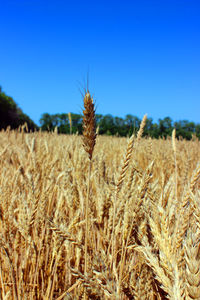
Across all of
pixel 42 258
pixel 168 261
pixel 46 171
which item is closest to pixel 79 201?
pixel 42 258

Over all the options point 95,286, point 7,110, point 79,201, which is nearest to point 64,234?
point 95,286

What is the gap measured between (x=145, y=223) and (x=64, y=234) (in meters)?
0.27

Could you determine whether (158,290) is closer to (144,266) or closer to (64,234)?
(144,266)

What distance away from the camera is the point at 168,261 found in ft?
1.44

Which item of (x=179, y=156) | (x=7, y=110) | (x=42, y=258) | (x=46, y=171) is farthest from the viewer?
(x=7, y=110)

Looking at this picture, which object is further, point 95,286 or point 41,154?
point 41,154

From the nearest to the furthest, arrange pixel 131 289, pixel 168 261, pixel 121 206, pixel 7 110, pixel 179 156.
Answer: pixel 168 261, pixel 131 289, pixel 121 206, pixel 179 156, pixel 7 110

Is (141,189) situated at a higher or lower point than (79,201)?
higher

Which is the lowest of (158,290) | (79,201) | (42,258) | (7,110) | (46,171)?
(42,258)

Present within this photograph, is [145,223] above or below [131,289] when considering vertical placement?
above

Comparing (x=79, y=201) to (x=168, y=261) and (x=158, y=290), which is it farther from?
(x=168, y=261)

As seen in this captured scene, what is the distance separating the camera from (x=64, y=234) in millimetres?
676

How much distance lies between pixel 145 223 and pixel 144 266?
13 centimetres

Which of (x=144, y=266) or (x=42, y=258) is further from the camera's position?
(x=42, y=258)
